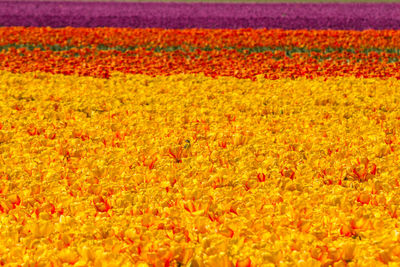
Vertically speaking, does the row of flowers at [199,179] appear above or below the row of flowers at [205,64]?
above

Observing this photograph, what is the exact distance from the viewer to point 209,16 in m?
24.2

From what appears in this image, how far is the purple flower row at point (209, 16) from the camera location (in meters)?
22.1

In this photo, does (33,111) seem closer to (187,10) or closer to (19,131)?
(19,131)

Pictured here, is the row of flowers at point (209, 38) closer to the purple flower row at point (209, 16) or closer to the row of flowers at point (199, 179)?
the purple flower row at point (209, 16)

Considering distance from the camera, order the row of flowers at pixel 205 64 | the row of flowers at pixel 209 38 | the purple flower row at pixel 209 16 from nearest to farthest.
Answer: the row of flowers at pixel 205 64, the row of flowers at pixel 209 38, the purple flower row at pixel 209 16

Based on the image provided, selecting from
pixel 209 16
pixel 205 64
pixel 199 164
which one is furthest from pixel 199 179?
pixel 209 16

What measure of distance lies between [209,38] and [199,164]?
12.1 metres

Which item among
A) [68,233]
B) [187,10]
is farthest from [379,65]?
[187,10]

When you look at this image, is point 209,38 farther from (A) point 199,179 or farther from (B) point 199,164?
(A) point 199,179

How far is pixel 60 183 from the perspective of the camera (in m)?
4.58

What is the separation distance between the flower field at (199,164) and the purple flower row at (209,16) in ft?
34.6

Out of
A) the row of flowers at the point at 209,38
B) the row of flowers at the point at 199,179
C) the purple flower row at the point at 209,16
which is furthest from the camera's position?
the purple flower row at the point at 209,16

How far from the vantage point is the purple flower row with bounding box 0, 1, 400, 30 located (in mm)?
22109

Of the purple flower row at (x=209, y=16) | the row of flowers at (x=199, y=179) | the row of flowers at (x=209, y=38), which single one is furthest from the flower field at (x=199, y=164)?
the purple flower row at (x=209, y=16)
